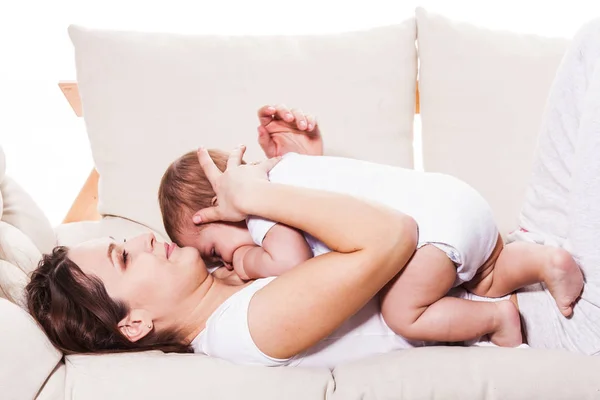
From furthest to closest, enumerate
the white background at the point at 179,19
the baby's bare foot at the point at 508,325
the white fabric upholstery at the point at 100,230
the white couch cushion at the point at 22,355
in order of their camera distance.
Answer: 1. the white background at the point at 179,19
2. the white fabric upholstery at the point at 100,230
3. the baby's bare foot at the point at 508,325
4. the white couch cushion at the point at 22,355

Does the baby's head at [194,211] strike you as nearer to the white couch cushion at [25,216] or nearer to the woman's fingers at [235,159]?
the woman's fingers at [235,159]

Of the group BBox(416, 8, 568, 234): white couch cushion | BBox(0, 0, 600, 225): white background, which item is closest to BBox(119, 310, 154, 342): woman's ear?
BBox(416, 8, 568, 234): white couch cushion

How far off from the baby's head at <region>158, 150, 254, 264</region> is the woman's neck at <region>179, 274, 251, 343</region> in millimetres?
88

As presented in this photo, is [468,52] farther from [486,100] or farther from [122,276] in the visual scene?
[122,276]

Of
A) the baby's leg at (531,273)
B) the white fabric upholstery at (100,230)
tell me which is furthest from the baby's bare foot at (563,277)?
the white fabric upholstery at (100,230)

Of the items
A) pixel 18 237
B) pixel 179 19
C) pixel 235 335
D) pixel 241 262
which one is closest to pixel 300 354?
pixel 235 335

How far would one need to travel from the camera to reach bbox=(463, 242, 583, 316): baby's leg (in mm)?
1093

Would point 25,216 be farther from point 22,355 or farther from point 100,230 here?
point 22,355

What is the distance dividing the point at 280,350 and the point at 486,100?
1034mm

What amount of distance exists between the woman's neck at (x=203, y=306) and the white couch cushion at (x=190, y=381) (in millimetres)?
174

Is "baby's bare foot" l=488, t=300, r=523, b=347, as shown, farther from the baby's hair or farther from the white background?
the white background

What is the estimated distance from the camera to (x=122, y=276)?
1173mm

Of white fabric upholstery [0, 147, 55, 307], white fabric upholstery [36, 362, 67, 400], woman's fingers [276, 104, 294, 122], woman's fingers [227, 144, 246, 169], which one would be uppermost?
woman's fingers [276, 104, 294, 122]

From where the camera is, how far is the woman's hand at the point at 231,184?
1.14 metres
